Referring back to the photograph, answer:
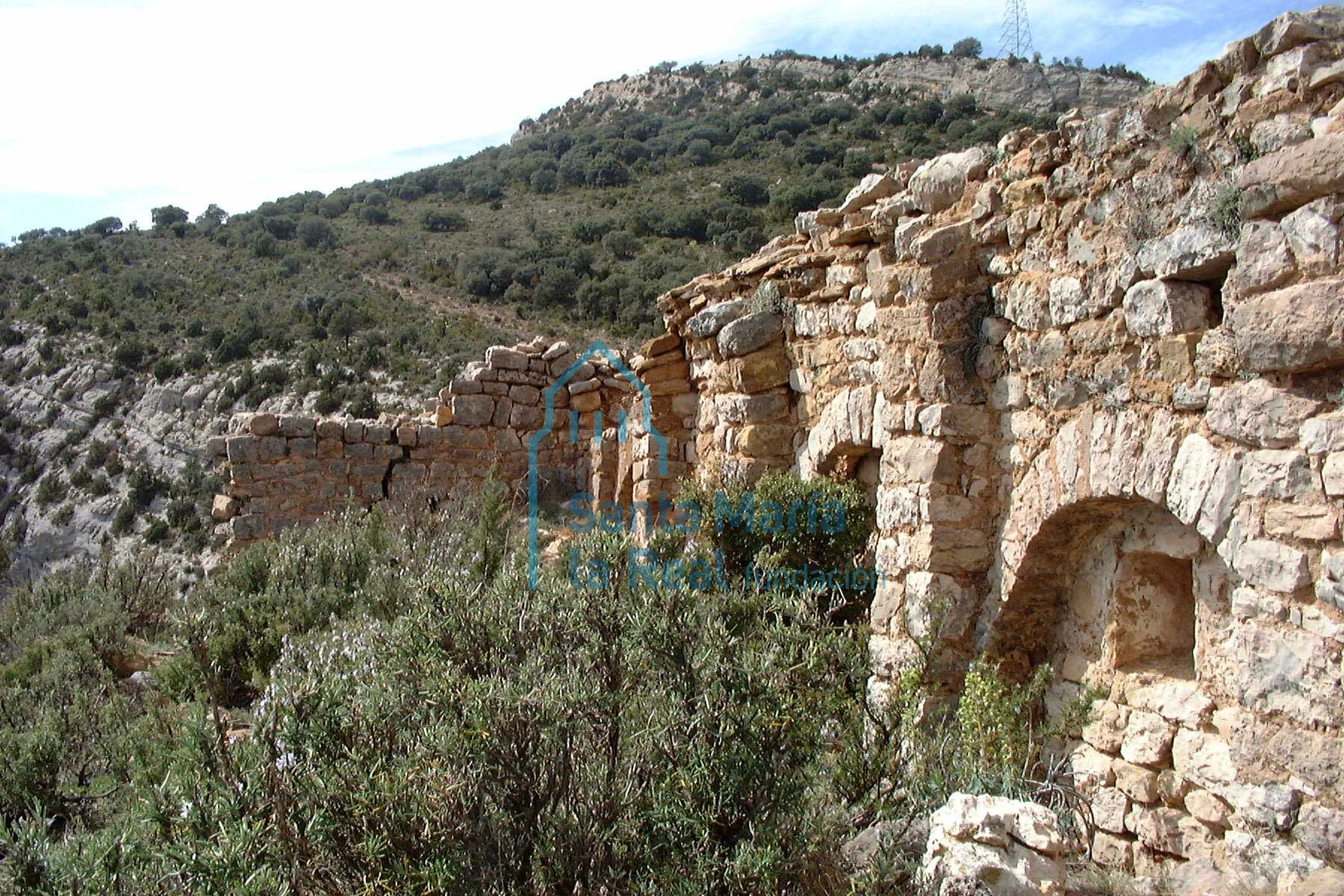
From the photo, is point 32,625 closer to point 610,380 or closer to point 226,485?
point 226,485

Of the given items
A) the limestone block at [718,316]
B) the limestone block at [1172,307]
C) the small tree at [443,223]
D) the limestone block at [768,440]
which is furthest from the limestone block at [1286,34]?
the small tree at [443,223]

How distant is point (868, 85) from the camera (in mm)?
36594

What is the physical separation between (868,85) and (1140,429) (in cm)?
3639

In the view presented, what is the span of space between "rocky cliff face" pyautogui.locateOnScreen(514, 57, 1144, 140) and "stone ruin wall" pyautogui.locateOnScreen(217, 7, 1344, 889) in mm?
25425

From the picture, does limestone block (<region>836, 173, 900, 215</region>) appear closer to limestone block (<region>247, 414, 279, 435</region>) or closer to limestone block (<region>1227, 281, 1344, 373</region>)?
limestone block (<region>1227, 281, 1344, 373</region>)

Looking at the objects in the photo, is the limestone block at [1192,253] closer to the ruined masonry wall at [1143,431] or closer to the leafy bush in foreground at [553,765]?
the ruined masonry wall at [1143,431]

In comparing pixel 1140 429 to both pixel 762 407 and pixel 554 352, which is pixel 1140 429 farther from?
pixel 554 352

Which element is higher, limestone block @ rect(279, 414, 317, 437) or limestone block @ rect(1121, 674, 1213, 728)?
limestone block @ rect(279, 414, 317, 437)

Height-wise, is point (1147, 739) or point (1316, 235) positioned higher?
point (1316, 235)

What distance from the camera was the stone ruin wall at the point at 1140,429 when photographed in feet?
9.61

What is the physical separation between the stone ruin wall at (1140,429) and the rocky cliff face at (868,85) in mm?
25425

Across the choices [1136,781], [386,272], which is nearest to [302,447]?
[1136,781]

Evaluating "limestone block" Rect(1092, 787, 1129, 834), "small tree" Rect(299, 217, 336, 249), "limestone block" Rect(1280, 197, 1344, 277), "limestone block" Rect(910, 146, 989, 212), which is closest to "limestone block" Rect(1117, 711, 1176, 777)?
"limestone block" Rect(1092, 787, 1129, 834)

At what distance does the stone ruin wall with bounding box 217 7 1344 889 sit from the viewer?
9.61 ft
